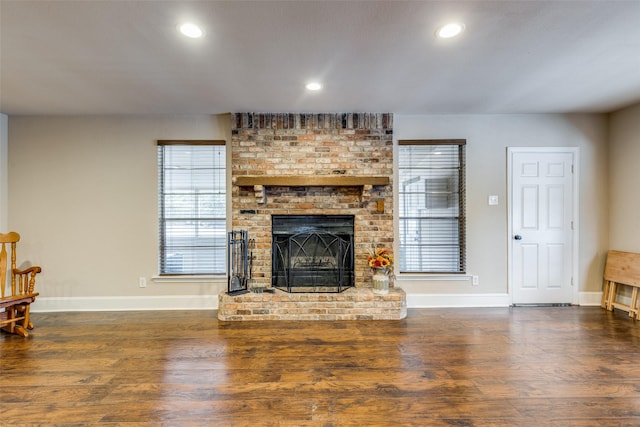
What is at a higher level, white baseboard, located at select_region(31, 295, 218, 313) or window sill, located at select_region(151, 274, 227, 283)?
window sill, located at select_region(151, 274, 227, 283)

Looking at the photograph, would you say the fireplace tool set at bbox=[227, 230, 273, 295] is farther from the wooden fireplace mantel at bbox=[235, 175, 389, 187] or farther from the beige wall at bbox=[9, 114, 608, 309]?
the wooden fireplace mantel at bbox=[235, 175, 389, 187]

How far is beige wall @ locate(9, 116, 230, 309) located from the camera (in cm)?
376

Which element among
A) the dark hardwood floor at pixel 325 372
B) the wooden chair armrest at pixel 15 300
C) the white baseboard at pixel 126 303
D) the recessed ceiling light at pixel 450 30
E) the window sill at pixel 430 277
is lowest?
the dark hardwood floor at pixel 325 372

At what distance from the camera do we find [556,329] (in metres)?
3.11

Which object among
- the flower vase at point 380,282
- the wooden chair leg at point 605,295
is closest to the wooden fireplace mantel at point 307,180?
the flower vase at point 380,282

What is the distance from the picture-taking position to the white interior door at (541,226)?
3.88m

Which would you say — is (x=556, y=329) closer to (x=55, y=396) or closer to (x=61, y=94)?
(x=55, y=396)

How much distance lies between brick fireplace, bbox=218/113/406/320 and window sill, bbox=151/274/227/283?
0.44m

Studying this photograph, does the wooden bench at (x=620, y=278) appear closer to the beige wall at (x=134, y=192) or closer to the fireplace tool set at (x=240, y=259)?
the beige wall at (x=134, y=192)

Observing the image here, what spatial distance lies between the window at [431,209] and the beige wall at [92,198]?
2410 mm

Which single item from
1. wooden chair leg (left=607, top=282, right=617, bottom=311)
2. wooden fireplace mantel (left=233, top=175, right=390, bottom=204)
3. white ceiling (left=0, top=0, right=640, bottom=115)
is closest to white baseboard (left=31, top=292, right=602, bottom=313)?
wooden chair leg (left=607, top=282, right=617, bottom=311)

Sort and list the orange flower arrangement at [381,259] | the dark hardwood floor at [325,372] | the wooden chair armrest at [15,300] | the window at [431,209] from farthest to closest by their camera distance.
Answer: the window at [431,209] → the orange flower arrangement at [381,259] → the wooden chair armrest at [15,300] → the dark hardwood floor at [325,372]

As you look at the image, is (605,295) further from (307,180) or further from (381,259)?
(307,180)

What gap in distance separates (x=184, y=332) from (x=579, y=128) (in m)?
5.25
